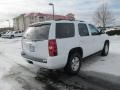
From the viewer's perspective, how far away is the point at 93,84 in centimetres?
509

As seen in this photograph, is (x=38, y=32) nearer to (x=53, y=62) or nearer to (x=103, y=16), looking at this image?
(x=53, y=62)

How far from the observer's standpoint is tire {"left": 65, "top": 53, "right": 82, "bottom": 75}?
5.79 m

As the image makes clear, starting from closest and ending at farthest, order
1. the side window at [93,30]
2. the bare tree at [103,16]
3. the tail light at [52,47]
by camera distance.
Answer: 1. the tail light at [52,47]
2. the side window at [93,30]
3. the bare tree at [103,16]

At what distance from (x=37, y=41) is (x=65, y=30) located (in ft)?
3.33

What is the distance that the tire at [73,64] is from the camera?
5.79 m

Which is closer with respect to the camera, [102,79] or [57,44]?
[57,44]

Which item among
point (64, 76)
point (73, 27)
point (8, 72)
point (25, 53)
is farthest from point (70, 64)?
point (8, 72)

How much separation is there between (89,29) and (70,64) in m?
2.07

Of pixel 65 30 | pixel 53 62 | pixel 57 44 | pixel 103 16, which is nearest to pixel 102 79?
pixel 53 62

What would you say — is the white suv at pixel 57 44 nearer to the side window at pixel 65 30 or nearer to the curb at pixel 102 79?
the side window at pixel 65 30

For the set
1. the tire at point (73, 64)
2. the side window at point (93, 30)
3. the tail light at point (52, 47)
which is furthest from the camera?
the side window at point (93, 30)

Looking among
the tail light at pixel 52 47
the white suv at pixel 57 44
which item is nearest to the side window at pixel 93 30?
the white suv at pixel 57 44

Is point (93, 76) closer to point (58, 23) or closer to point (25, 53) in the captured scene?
point (58, 23)

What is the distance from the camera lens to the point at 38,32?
5684mm
